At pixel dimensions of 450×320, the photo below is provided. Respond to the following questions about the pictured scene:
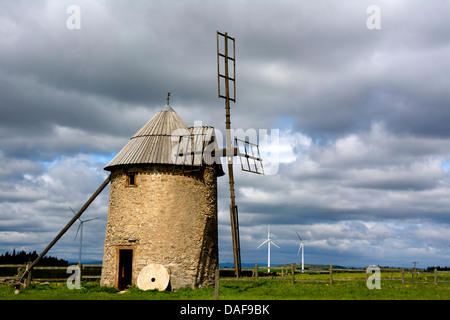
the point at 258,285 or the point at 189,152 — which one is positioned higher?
the point at 189,152

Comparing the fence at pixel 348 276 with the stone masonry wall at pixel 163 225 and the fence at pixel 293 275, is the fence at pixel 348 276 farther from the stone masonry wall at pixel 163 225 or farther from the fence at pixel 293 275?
the stone masonry wall at pixel 163 225

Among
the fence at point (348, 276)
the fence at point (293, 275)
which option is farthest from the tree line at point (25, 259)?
the fence at point (348, 276)

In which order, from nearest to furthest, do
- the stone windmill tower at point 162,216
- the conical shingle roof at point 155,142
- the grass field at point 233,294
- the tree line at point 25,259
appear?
the grass field at point 233,294, the stone windmill tower at point 162,216, the conical shingle roof at point 155,142, the tree line at point 25,259

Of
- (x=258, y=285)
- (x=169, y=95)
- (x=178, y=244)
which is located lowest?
(x=258, y=285)

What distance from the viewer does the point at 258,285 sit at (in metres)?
27.4

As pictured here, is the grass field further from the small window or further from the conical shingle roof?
the conical shingle roof

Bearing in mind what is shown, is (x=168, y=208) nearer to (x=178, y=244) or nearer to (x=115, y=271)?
(x=178, y=244)

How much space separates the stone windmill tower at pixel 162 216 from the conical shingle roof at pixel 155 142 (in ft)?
0.19

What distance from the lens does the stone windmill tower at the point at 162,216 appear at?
25.4 metres

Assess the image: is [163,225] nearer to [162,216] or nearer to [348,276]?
[162,216]

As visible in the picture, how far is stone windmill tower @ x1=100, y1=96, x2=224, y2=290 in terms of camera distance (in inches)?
998
